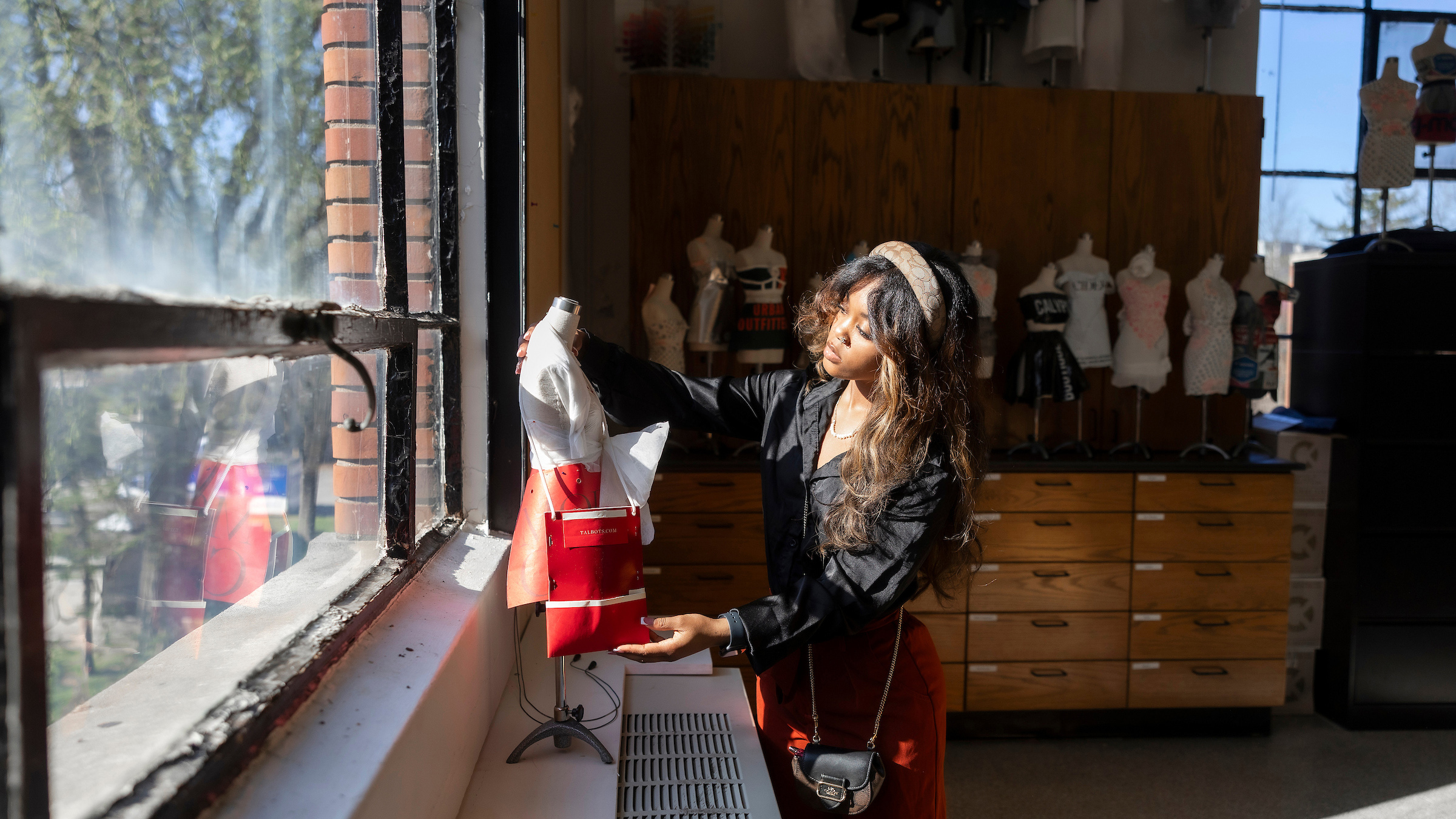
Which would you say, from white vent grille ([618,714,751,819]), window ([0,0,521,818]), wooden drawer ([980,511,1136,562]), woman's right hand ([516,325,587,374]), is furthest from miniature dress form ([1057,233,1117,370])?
window ([0,0,521,818])

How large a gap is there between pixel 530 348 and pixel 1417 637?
3678mm

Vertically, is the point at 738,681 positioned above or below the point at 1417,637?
above

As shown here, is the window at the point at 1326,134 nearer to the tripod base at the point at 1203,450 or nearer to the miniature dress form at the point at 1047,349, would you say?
the tripod base at the point at 1203,450

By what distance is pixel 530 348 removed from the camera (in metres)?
1.16

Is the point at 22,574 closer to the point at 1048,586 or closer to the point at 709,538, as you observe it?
the point at 709,538

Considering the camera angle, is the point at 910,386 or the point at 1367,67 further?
the point at 1367,67

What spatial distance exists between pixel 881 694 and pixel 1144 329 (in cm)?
238

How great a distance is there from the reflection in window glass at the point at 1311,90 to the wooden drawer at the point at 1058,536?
2.15 metres

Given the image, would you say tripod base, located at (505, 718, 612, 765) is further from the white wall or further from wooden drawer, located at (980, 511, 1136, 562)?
the white wall

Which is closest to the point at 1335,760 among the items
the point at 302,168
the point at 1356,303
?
the point at 1356,303

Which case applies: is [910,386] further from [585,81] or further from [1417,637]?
[1417,637]

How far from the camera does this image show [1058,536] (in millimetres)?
3139

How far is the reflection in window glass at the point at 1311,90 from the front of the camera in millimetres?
4074

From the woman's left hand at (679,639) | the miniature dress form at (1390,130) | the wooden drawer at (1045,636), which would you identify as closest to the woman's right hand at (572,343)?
the woman's left hand at (679,639)
